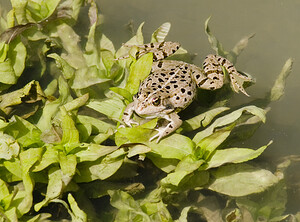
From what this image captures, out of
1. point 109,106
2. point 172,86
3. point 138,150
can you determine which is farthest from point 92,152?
point 172,86

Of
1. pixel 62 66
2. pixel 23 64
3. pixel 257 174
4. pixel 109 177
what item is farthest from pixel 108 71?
pixel 257 174

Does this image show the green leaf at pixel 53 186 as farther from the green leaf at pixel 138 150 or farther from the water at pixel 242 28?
the water at pixel 242 28

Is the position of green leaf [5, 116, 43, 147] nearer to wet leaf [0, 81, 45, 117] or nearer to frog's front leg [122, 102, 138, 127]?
wet leaf [0, 81, 45, 117]

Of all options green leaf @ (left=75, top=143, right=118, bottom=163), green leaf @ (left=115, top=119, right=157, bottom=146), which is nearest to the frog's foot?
green leaf @ (left=115, top=119, right=157, bottom=146)

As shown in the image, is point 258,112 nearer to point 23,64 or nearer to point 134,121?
point 134,121

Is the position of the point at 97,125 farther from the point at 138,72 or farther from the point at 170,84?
the point at 170,84
